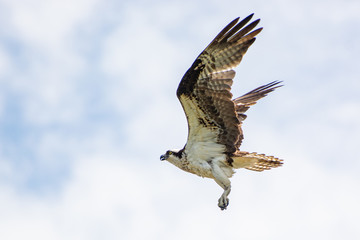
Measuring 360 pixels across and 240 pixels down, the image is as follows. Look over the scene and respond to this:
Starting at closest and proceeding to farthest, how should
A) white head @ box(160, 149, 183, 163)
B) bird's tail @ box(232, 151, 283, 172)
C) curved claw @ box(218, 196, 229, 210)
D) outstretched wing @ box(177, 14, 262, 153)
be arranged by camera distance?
outstretched wing @ box(177, 14, 262, 153), curved claw @ box(218, 196, 229, 210), bird's tail @ box(232, 151, 283, 172), white head @ box(160, 149, 183, 163)

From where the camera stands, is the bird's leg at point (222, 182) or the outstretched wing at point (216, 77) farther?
the bird's leg at point (222, 182)

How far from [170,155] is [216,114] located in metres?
1.14

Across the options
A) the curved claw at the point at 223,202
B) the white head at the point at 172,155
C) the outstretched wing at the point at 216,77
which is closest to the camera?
the outstretched wing at the point at 216,77

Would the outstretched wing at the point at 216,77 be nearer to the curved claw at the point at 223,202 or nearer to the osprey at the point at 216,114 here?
the osprey at the point at 216,114

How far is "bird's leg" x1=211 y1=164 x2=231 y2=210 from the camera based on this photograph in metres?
11.9

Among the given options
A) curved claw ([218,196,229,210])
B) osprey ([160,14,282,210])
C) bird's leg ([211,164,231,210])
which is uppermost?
osprey ([160,14,282,210])

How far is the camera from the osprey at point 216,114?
38.2 feet

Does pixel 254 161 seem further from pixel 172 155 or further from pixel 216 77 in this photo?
pixel 216 77

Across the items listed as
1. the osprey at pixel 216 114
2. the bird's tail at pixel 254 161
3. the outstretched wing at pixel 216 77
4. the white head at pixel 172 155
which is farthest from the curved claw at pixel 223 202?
the outstretched wing at pixel 216 77

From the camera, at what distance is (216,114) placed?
11.9 metres

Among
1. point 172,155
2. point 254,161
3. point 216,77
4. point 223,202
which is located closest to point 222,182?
point 223,202

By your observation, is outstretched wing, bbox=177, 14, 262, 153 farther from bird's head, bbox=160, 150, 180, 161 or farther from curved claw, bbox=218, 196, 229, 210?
curved claw, bbox=218, 196, 229, 210

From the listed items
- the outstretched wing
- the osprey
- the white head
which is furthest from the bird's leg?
the outstretched wing

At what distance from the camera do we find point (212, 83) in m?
11.7
